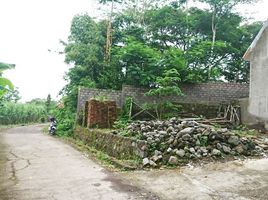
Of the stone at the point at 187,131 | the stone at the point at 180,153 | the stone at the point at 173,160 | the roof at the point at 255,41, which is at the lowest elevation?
the stone at the point at 173,160

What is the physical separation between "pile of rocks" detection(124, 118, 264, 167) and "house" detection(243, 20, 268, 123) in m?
3.99

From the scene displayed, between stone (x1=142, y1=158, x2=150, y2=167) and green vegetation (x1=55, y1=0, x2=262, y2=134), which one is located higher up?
green vegetation (x1=55, y1=0, x2=262, y2=134)

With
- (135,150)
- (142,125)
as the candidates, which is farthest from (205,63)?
(135,150)

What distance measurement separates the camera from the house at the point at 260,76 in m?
11.1

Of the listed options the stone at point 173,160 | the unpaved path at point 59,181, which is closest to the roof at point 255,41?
the stone at point 173,160

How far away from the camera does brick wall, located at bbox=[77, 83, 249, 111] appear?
13016mm

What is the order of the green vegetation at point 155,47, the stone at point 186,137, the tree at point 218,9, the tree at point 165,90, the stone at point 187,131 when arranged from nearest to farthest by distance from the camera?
the stone at point 186,137 → the stone at point 187,131 → the tree at point 165,90 → the green vegetation at point 155,47 → the tree at point 218,9

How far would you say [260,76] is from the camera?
37.4 feet

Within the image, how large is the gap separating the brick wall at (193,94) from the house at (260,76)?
209cm

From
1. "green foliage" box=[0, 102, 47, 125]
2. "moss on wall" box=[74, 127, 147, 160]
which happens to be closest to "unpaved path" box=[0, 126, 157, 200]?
"moss on wall" box=[74, 127, 147, 160]

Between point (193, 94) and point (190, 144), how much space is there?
679cm

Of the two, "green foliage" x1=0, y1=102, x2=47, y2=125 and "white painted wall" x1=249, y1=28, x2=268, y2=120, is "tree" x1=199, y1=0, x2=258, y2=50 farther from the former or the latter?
"green foliage" x1=0, y1=102, x2=47, y2=125

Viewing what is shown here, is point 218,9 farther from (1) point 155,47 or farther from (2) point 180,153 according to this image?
(2) point 180,153

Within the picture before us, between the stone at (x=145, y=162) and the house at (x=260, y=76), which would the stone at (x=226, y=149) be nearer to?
the stone at (x=145, y=162)
